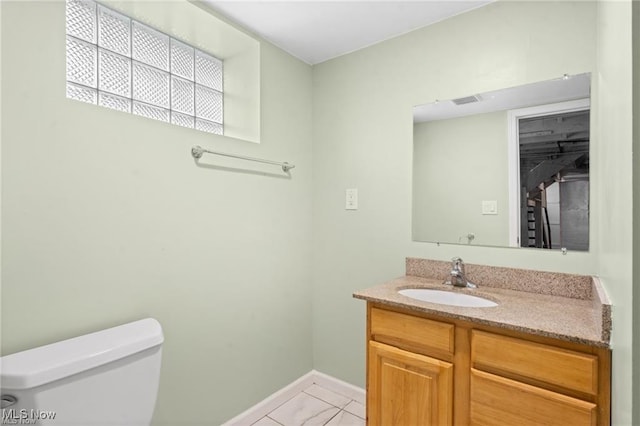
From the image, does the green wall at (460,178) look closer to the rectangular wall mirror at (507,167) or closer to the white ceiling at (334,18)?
the rectangular wall mirror at (507,167)

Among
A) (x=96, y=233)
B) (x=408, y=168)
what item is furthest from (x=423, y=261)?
(x=96, y=233)

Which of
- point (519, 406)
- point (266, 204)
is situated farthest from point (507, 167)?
point (266, 204)

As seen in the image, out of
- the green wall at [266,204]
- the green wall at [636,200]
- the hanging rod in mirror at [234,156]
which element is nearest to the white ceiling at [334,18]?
the green wall at [266,204]

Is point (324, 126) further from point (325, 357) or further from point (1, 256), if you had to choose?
point (1, 256)

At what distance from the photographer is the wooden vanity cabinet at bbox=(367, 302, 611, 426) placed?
1075 millimetres

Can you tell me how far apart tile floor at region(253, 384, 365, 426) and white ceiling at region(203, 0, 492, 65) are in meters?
2.29

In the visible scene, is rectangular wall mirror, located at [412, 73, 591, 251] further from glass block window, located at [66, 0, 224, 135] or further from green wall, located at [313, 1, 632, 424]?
glass block window, located at [66, 0, 224, 135]

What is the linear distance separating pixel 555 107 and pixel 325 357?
2006 millimetres

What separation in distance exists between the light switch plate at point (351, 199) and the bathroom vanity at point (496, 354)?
0.63 meters

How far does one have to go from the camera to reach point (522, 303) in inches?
55.8

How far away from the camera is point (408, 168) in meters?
1.97

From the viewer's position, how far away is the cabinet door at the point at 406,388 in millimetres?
1353

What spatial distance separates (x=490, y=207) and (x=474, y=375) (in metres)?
0.85

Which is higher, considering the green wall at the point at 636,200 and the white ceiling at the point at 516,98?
the white ceiling at the point at 516,98
